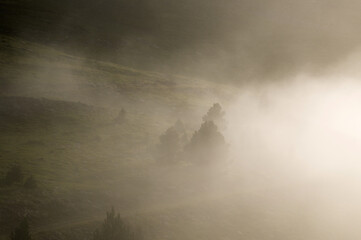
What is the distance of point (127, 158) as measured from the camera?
42.4 meters

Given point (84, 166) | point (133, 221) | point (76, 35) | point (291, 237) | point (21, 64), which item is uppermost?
point (76, 35)

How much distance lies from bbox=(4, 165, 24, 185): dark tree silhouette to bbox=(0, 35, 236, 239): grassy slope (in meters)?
1.01

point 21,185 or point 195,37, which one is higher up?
point 195,37

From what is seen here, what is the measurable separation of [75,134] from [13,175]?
17.3 metres

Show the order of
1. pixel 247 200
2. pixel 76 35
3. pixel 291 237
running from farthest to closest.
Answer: pixel 76 35 → pixel 247 200 → pixel 291 237

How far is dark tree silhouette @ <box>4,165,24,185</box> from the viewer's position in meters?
30.7

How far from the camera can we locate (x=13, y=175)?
103 ft

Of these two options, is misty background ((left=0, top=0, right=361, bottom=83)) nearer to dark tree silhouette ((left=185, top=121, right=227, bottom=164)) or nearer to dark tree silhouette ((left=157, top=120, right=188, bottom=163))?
dark tree silhouette ((left=157, top=120, right=188, bottom=163))

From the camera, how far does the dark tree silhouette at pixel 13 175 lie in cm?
3073

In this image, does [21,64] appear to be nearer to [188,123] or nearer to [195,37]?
[188,123]

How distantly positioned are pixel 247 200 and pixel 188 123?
32626 millimetres

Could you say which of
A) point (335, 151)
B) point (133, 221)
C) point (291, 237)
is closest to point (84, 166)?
point (133, 221)

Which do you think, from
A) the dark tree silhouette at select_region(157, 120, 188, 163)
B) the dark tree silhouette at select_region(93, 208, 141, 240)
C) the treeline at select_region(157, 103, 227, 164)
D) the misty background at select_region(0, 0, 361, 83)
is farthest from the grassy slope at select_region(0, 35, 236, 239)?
the misty background at select_region(0, 0, 361, 83)

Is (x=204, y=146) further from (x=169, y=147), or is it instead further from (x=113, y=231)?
(x=113, y=231)
